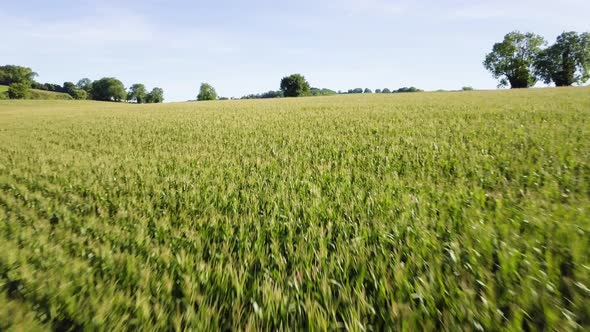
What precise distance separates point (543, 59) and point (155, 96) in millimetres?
140494

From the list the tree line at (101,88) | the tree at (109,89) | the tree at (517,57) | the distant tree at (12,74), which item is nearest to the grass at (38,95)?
the tree line at (101,88)

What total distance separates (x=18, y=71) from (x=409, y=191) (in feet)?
543

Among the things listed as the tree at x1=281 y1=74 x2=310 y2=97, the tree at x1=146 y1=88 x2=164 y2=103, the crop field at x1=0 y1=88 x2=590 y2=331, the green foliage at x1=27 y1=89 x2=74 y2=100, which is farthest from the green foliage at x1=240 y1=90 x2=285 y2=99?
the crop field at x1=0 y1=88 x2=590 y2=331

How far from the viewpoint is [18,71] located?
113562 millimetres

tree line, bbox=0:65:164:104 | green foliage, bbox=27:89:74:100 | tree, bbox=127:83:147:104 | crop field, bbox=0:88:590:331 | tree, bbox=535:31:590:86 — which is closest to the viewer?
crop field, bbox=0:88:590:331

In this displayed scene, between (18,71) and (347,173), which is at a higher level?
(18,71)

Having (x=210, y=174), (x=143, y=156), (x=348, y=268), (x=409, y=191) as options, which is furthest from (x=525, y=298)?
(x=143, y=156)

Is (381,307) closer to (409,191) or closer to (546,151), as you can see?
(409,191)

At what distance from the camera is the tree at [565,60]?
228 ft

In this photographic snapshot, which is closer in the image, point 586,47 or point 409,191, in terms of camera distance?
point 409,191

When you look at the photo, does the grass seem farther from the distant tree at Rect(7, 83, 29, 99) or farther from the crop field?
the crop field

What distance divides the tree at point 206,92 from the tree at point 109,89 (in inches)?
1206

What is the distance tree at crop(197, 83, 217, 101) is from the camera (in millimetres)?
125875

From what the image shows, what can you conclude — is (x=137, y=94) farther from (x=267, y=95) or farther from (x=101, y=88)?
(x=267, y=95)
